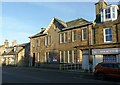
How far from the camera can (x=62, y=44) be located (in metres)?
36.7

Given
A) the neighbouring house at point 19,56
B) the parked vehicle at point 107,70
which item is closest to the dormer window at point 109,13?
the parked vehicle at point 107,70

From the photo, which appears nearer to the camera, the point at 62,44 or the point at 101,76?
the point at 101,76

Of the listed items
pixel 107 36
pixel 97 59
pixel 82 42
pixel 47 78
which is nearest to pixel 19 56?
pixel 82 42

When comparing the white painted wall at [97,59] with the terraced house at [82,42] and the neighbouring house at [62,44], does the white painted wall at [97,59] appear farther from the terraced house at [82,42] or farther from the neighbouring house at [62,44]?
the neighbouring house at [62,44]

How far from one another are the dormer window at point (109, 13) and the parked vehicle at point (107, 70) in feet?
31.8

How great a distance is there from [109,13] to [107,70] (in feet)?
36.8

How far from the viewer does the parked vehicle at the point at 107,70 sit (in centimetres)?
1950

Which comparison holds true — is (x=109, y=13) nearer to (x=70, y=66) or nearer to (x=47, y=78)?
(x=70, y=66)

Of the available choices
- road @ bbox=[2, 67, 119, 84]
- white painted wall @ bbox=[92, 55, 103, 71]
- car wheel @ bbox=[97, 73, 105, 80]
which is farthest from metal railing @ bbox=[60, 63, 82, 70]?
car wheel @ bbox=[97, 73, 105, 80]

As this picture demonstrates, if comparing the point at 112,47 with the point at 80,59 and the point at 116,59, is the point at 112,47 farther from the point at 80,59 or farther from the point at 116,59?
the point at 80,59

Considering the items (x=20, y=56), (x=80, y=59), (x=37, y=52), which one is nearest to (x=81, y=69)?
(x=80, y=59)

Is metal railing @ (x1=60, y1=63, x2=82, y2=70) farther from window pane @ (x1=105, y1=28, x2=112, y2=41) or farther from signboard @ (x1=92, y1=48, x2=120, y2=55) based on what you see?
window pane @ (x1=105, y1=28, x2=112, y2=41)

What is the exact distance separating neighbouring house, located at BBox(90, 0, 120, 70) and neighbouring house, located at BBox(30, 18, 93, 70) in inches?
66.1

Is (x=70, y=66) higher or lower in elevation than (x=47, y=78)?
higher
